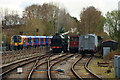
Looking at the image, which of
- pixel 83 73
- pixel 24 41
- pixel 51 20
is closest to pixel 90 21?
pixel 51 20

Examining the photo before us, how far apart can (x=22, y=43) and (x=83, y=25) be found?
746 inches

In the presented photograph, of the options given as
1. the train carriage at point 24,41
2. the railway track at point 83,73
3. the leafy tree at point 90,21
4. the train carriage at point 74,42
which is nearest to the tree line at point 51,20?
the leafy tree at point 90,21

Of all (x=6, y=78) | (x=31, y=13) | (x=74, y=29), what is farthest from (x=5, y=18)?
(x=6, y=78)

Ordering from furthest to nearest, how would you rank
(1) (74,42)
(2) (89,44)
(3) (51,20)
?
(3) (51,20), (1) (74,42), (2) (89,44)

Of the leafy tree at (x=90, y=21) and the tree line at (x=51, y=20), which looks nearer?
the leafy tree at (x=90, y=21)

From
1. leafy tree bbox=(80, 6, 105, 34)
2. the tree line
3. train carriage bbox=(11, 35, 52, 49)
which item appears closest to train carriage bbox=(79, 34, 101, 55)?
the tree line

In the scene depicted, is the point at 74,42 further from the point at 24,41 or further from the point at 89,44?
the point at 24,41

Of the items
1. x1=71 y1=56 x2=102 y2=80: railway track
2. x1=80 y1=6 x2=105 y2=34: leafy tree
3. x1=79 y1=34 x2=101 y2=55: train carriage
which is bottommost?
x1=71 y1=56 x2=102 y2=80: railway track

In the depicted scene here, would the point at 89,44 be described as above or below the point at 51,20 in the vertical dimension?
below

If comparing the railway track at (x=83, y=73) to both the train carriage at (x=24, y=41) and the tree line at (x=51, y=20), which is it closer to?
the train carriage at (x=24, y=41)

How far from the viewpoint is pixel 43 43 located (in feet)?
202

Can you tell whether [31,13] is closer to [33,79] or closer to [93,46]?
[93,46]

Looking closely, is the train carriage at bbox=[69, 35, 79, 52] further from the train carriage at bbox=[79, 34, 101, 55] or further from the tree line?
the tree line

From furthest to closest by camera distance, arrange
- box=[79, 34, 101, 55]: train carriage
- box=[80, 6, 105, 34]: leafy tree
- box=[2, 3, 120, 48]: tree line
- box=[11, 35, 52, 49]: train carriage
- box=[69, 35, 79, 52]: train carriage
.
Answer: box=[2, 3, 120, 48]: tree line < box=[80, 6, 105, 34]: leafy tree < box=[11, 35, 52, 49]: train carriage < box=[69, 35, 79, 52]: train carriage < box=[79, 34, 101, 55]: train carriage
